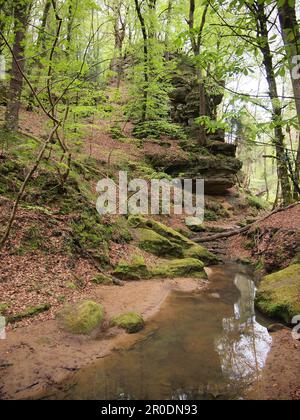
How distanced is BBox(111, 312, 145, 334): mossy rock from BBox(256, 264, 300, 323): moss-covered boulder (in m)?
2.88

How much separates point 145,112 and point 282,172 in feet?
28.5

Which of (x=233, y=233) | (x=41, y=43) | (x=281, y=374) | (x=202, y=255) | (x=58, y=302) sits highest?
(x=41, y=43)

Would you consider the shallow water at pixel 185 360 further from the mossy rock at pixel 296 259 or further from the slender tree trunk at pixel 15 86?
the slender tree trunk at pixel 15 86

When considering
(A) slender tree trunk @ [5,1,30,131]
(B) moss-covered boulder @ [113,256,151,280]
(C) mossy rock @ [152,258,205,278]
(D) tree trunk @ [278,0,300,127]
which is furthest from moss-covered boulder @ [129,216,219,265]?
(D) tree trunk @ [278,0,300,127]

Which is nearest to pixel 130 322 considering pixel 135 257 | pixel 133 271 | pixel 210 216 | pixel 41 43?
pixel 133 271

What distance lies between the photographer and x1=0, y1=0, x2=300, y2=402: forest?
408 cm

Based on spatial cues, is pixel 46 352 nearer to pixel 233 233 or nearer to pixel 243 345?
pixel 243 345

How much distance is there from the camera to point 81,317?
5672mm

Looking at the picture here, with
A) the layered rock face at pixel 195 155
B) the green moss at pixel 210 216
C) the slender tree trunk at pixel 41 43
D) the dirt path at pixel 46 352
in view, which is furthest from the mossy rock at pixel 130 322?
the layered rock face at pixel 195 155

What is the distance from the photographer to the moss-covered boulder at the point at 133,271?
28.0ft

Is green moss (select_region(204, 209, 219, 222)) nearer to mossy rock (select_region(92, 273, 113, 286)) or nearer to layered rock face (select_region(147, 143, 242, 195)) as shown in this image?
layered rock face (select_region(147, 143, 242, 195))

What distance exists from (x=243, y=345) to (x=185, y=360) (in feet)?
4.17
